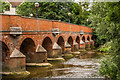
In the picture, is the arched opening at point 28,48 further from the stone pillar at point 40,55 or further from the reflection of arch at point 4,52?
the reflection of arch at point 4,52

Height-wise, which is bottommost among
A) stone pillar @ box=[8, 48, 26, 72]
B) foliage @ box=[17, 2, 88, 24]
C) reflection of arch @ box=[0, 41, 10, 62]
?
stone pillar @ box=[8, 48, 26, 72]

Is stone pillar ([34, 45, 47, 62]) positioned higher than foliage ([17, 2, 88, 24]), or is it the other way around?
foliage ([17, 2, 88, 24])

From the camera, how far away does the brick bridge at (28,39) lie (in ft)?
48.6

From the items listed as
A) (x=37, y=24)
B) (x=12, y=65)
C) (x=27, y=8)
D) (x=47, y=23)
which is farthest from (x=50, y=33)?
(x=27, y=8)

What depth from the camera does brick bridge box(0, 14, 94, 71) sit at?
1483 cm

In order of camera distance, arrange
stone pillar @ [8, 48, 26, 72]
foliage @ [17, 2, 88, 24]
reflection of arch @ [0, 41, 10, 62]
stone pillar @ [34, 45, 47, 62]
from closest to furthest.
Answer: stone pillar @ [8, 48, 26, 72] → reflection of arch @ [0, 41, 10, 62] → stone pillar @ [34, 45, 47, 62] → foliage @ [17, 2, 88, 24]

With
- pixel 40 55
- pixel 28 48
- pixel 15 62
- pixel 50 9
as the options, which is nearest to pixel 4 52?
pixel 15 62

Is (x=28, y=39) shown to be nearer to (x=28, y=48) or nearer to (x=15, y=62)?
(x=28, y=48)

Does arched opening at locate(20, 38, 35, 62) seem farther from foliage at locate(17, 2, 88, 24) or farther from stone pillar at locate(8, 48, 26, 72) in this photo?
foliage at locate(17, 2, 88, 24)

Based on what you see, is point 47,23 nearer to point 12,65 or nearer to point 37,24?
point 37,24

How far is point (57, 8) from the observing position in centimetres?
3603

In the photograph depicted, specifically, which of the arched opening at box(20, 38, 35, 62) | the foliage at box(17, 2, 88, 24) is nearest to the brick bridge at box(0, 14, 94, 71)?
the arched opening at box(20, 38, 35, 62)

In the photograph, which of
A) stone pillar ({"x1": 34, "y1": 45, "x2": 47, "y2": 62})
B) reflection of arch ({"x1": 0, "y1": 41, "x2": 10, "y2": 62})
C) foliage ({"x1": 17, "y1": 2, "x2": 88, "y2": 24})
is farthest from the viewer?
foliage ({"x1": 17, "y1": 2, "x2": 88, "y2": 24})

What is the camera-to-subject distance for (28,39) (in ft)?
59.8
